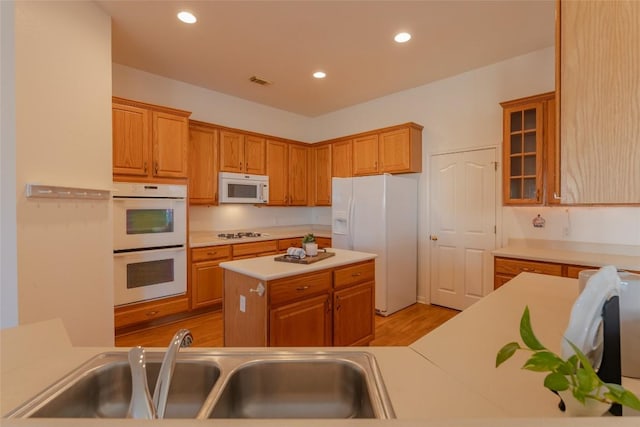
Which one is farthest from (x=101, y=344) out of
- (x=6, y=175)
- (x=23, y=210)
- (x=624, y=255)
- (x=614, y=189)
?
(x=624, y=255)

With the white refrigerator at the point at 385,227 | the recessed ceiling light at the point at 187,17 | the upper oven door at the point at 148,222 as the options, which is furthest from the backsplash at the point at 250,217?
the recessed ceiling light at the point at 187,17

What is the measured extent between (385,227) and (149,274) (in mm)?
2671

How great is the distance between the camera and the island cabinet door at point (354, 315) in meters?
2.36

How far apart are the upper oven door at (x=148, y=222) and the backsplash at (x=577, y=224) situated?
368 cm

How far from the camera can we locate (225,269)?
227cm

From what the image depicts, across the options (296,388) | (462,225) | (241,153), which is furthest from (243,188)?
(296,388)

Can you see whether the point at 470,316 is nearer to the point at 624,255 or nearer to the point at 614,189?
the point at 614,189

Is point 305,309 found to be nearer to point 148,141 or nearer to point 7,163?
point 7,163

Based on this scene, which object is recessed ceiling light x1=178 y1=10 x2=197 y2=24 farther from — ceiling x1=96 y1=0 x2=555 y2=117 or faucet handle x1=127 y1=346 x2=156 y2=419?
faucet handle x1=127 y1=346 x2=156 y2=419

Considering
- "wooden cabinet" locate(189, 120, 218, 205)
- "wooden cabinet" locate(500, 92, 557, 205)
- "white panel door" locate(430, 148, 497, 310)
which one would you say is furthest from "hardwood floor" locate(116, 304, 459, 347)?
"wooden cabinet" locate(500, 92, 557, 205)

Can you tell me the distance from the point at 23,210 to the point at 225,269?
1.34m

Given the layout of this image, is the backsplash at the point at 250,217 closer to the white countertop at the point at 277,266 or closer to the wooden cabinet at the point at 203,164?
the wooden cabinet at the point at 203,164

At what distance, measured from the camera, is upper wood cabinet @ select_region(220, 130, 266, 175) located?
3.94m

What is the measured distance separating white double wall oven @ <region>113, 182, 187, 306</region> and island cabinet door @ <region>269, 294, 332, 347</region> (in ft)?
5.82
